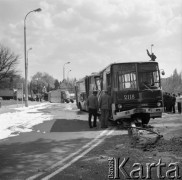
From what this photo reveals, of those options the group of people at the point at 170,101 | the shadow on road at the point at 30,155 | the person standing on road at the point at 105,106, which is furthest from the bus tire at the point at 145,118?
the group of people at the point at 170,101

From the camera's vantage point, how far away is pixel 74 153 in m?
8.88

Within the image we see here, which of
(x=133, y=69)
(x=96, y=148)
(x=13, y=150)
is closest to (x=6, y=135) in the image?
(x=13, y=150)

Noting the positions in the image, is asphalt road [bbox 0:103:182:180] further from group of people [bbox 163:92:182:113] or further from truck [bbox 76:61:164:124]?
group of people [bbox 163:92:182:113]

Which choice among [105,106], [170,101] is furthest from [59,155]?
[170,101]

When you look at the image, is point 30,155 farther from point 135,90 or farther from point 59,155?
point 135,90

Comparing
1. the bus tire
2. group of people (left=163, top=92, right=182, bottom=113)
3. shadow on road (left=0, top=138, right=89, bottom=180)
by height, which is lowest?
shadow on road (left=0, top=138, right=89, bottom=180)

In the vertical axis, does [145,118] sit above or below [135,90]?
below

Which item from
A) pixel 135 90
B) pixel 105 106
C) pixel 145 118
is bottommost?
pixel 145 118

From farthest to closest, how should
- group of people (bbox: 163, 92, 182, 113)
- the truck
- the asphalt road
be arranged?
group of people (bbox: 163, 92, 182, 113) → the truck → the asphalt road

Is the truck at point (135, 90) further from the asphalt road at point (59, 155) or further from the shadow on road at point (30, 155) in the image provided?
the shadow on road at point (30, 155)

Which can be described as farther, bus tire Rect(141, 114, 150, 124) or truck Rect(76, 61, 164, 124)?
bus tire Rect(141, 114, 150, 124)

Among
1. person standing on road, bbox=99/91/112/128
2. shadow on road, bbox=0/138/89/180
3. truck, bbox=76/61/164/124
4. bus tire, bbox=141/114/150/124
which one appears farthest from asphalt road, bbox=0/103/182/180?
bus tire, bbox=141/114/150/124

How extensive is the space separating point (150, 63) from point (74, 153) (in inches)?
320

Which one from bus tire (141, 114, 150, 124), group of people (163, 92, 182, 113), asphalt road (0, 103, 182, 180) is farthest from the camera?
group of people (163, 92, 182, 113)
